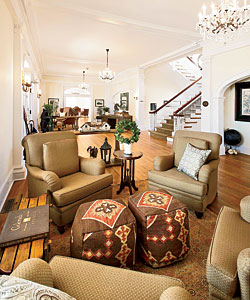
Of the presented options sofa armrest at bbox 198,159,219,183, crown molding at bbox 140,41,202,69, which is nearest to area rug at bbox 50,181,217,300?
sofa armrest at bbox 198,159,219,183

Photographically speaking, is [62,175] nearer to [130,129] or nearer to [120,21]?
[130,129]

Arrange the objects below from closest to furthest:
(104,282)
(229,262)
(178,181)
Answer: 1. (104,282)
2. (229,262)
3. (178,181)

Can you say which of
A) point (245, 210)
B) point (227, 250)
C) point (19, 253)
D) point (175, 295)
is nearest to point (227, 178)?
point (245, 210)

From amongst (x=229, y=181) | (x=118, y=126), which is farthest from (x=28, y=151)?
(x=229, y=181)

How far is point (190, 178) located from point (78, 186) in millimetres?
1456

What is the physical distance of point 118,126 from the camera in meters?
3.29

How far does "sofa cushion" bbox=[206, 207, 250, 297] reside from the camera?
123 centimetres

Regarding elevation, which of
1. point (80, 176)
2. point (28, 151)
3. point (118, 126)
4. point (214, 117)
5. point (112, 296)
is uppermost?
point (214, 117)

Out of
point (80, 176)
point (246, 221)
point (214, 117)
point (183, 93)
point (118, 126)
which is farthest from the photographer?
point (183, 93)

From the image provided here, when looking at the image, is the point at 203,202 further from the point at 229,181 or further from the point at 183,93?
the point at 183,93

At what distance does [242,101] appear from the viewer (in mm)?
6129

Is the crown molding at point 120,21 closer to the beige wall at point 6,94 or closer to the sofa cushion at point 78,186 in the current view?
the beige wall at point 6,94

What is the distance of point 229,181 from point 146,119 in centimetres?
825

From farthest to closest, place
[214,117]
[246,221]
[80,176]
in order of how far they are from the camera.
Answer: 1. [214,117]
2. [80,176]
3. [246,221]
